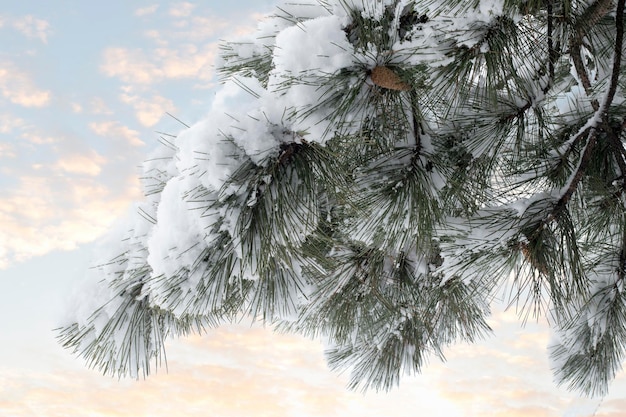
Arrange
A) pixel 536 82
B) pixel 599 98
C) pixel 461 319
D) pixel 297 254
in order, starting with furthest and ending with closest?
pixel 461 319, pixel 599 98, pixel 536 82, pixel 297 254

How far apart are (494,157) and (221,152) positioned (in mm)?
839

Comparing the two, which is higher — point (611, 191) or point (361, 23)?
point (361, 23)

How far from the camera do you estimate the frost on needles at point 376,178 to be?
1052 mm

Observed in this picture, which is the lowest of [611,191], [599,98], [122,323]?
[122,323]

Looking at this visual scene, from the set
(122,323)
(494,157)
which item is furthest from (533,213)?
(122,323)

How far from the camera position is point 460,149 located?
1528 millimetres

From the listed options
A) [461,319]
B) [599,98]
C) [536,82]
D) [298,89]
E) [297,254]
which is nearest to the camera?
[298,89]

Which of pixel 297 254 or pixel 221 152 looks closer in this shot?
pixel 221 152

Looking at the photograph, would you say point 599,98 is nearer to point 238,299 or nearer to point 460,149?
point 460,149

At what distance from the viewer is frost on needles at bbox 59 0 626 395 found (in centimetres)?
105

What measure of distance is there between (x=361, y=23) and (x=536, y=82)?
66cm

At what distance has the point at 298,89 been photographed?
1012 millimetres

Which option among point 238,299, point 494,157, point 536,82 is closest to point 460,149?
point 494,157

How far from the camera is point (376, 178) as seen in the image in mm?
1335
